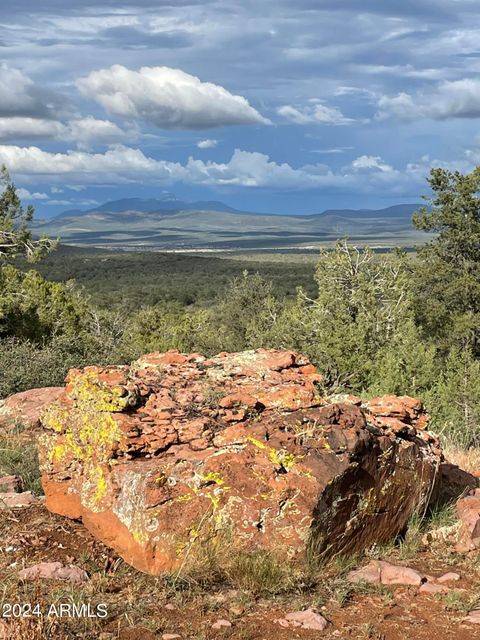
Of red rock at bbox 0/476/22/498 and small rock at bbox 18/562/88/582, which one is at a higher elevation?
small rock at bbox 18/562/88/582

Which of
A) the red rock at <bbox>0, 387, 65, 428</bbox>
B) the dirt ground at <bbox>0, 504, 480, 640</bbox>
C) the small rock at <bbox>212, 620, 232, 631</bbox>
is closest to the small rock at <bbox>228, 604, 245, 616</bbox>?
the dirt ground at <bbox>0, 504, 480, 640</bbox>

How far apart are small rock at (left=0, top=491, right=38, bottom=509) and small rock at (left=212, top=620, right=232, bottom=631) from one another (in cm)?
267

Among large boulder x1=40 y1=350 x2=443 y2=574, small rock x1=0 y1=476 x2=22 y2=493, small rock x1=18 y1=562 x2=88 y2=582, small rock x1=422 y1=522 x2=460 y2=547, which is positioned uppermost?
large boulder x1=40 y1=350 x2=443 y2=574

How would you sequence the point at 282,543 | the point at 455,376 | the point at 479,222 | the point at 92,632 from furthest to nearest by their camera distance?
the point at 479,222 → the point at 455,376 → the point at 282,543 → the point at 92,632

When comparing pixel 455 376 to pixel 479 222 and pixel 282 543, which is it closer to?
pixel 479 222

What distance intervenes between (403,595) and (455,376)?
1452 cm

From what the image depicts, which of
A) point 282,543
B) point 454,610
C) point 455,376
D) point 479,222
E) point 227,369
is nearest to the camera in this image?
point 454,610

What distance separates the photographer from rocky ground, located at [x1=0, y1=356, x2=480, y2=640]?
4.35 m

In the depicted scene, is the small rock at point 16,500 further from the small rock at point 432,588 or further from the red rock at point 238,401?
the small rock at point 432,588

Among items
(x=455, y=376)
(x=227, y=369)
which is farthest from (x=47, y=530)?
(x=455, y=376)

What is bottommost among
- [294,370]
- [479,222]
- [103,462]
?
[103,462]

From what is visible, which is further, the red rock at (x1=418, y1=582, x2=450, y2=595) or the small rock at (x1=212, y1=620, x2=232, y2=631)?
the red rock at (x1=418, y1=582, x2=450, y2=595)

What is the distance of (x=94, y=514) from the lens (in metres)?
5.60

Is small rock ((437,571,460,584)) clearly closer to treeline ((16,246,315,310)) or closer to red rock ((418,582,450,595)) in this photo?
red rock ((418,582,450,595))
